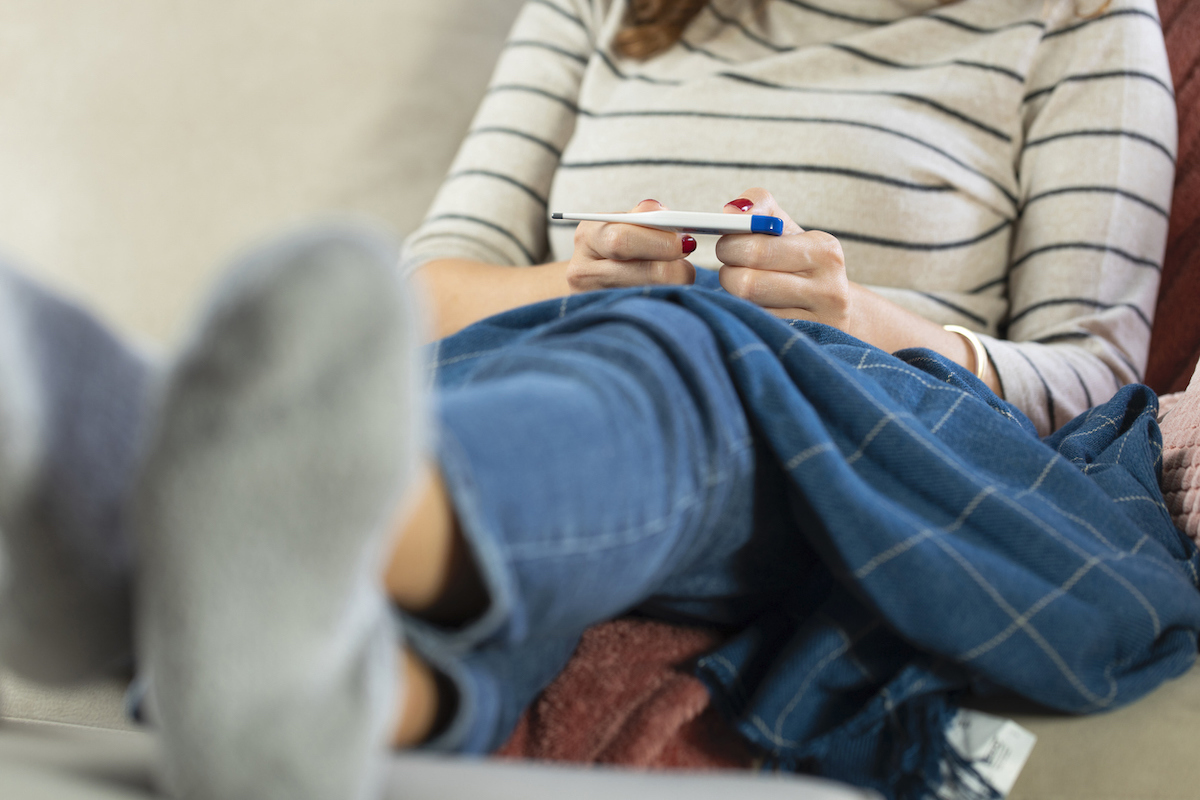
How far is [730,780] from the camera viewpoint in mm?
254

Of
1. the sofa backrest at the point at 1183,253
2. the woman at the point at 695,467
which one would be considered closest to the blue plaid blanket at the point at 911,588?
the woman at the point at 695,467

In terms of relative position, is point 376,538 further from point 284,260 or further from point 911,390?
point 911,390

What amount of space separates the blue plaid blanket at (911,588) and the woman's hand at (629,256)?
6.8 inches

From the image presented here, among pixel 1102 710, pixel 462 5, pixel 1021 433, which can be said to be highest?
pixel 462 5

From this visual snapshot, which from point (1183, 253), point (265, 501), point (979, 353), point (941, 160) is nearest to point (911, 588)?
point (265, 501)

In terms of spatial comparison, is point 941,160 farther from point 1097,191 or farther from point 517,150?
point 517,150

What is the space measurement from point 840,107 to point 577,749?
24.5 inches

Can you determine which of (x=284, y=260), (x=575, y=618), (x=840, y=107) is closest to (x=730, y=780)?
(x=575, y=618)

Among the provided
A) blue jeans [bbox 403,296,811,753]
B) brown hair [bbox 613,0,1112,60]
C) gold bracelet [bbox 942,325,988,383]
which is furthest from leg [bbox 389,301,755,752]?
brown hair [bbox 613,0,1112,60]

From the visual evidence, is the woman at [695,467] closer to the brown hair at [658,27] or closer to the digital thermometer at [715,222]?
the digital thermometer at [715,222]

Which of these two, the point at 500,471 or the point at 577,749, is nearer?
the point at 500,471

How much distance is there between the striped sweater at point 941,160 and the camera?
72cm

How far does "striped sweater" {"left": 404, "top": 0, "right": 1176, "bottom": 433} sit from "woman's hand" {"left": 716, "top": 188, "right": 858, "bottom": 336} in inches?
7.2

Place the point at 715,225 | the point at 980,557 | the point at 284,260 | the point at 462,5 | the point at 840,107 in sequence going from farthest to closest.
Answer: the point at 462,5, the point at 840,107, the point at 715,225, the point at 980,557, the point at 284,260
